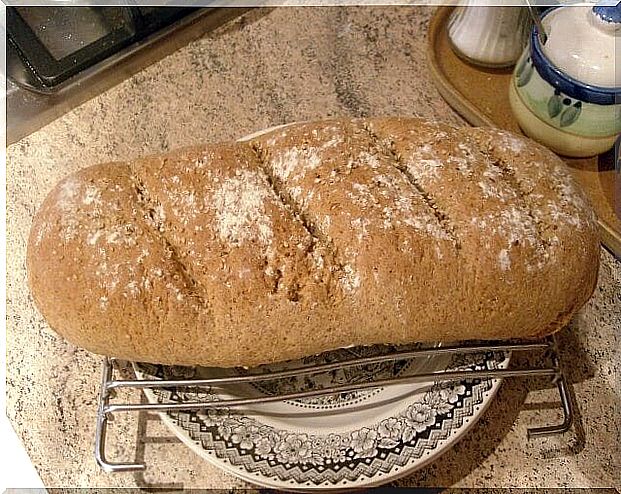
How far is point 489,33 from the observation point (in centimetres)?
114

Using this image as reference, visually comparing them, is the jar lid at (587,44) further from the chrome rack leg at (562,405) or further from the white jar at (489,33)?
the chrome rack leg at (562,405)

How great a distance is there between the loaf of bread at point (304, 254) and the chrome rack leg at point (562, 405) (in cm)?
8

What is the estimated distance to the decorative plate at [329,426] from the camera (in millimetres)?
810

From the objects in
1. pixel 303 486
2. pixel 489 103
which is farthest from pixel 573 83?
pixel 303 486

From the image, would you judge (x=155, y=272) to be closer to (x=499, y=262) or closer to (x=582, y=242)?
(x=499, y=262)

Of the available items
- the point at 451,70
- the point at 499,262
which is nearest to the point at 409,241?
the point at 499,262

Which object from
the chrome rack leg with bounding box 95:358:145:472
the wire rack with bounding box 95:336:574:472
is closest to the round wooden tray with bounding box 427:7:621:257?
the wire rack with bounding box 95:336:574:472

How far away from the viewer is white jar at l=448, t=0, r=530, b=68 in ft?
3.67

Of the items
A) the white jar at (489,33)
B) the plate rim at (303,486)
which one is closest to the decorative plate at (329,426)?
the plate rim at (303,486)

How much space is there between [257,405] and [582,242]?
18.8 inches

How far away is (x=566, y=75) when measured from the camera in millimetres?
968

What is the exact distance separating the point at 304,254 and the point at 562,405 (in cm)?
45

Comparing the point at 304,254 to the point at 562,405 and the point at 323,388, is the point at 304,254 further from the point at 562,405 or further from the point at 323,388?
the point at 562,405

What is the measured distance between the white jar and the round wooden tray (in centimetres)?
2
